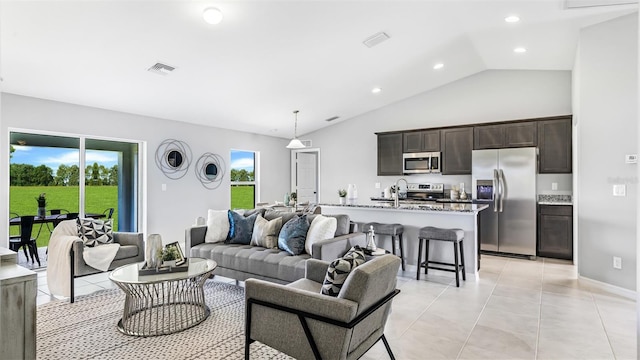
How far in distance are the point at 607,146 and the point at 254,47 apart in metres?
4.29

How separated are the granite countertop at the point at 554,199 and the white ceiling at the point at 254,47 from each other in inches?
84.1

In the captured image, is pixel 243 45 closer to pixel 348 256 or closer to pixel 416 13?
pixel 416 13

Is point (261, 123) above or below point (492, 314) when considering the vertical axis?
above

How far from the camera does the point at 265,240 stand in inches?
154

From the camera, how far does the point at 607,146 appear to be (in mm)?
3957

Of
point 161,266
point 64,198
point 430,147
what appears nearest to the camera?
point 161,266

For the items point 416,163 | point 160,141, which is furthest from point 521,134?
point 160,141

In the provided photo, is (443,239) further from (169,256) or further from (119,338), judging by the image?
(119,338)

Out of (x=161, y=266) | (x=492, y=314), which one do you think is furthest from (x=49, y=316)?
(x=492, y=314)

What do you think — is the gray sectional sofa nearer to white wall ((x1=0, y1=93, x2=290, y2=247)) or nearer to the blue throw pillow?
the blue throw pillow

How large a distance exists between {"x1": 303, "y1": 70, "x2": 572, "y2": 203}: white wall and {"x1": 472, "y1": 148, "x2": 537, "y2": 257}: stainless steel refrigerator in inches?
25.9

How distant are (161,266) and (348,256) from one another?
1.79m

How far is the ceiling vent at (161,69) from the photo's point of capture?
4.24 m

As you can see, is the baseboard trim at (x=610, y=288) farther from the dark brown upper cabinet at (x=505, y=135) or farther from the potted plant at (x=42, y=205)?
the potted plant at (x=42, y=205)
